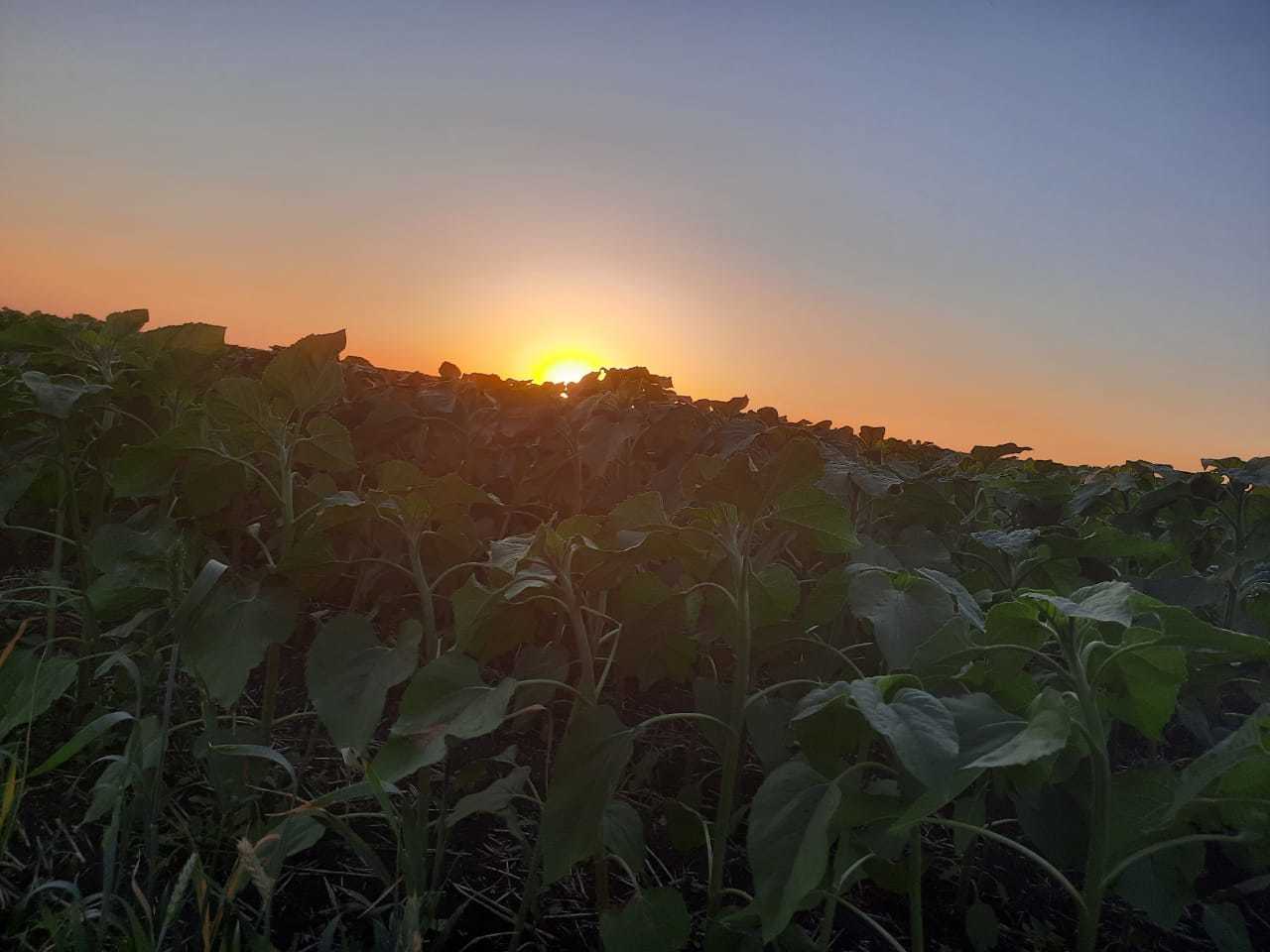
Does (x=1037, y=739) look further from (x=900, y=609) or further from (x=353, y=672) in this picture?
(x=353, y=672)

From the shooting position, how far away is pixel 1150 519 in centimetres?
292

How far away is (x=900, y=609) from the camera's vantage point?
1564 millimetres

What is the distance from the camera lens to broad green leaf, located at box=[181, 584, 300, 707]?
1.82 m

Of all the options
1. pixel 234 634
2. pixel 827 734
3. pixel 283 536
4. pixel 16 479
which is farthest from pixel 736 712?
pixel 16 479

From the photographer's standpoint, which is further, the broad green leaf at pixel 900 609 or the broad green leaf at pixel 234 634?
the broad green leaf at pixel 234 634

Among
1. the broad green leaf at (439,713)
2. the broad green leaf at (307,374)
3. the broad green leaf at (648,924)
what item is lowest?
the broad green leaf at (648,924)

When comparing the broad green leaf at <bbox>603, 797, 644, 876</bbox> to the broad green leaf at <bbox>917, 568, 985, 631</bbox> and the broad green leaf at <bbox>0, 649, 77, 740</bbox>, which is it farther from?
the broad green leaf at <bbox>0, 649, 77, 740</bbox>

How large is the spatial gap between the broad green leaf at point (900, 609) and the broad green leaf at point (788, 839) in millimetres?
275

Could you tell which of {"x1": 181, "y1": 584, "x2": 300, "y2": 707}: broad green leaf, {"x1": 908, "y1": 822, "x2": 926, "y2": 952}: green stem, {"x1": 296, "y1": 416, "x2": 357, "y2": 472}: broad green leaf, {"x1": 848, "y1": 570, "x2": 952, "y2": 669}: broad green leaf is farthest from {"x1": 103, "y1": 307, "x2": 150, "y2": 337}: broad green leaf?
{"x1": 908, "y1": 822, "x2": 926, "y2": 952}: green stem

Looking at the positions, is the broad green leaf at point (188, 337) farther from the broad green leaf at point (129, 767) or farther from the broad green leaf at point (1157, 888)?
the broad green leaf at point (1157, 888)

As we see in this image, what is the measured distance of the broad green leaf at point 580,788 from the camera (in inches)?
56.6

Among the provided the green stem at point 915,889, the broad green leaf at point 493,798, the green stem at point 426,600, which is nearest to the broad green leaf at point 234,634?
the green stem at point 426,600

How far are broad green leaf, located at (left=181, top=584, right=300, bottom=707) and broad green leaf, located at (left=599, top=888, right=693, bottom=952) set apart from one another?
874 millimetres

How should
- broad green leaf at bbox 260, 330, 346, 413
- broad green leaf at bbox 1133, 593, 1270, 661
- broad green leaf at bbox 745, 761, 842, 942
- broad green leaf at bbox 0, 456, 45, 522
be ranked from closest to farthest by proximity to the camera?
broad green leaf at bbox 745, 761, 842, 942 → broad green leaf at bbox 1133, 593, 1270, 661 → broad green leaf at bbox 260, 330, 346, 413 → broad green leaf at bbox 0, 456, 45, 522
